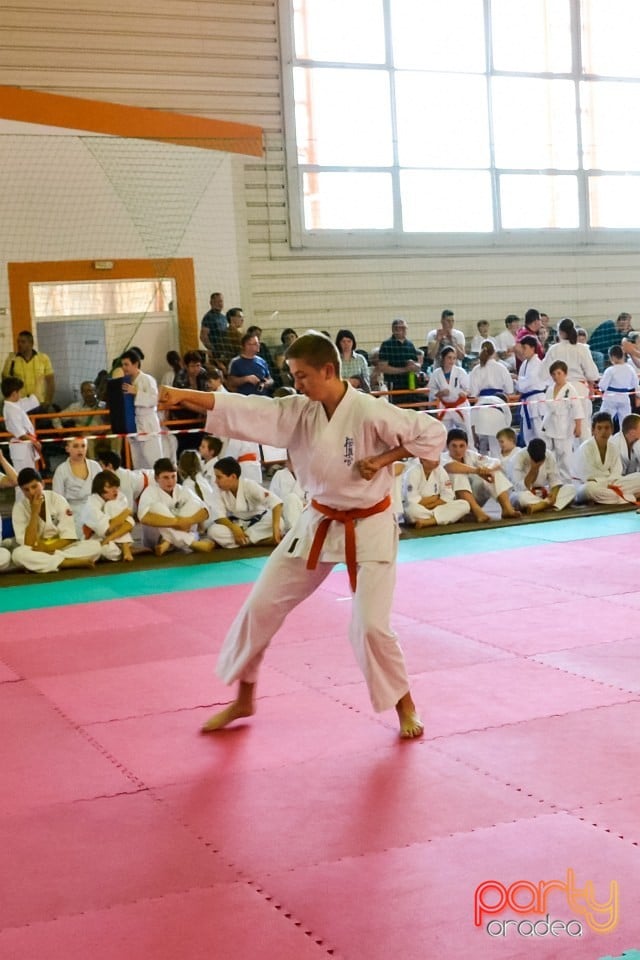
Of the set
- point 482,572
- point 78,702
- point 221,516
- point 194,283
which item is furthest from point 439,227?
point 78,702

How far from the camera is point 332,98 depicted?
15359 millimetres

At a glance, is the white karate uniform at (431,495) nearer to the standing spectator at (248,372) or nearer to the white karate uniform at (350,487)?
the standing spectator at (248,372)

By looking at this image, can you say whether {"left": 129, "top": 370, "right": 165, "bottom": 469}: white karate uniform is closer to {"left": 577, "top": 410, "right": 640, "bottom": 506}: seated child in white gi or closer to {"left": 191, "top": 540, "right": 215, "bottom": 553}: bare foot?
{"left": 191, "top": 540, "right": 215, "bottom": 553}: bare foot

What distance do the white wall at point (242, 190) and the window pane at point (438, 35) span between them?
68.9 inches

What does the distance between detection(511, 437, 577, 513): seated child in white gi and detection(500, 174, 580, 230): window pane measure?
6.43 m

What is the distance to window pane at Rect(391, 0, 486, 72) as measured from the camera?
1558cm

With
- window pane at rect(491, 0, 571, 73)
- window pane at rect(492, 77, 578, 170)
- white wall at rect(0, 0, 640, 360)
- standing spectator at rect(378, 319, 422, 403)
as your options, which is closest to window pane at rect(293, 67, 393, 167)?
white wall at rect(0, 0, 640, 360)

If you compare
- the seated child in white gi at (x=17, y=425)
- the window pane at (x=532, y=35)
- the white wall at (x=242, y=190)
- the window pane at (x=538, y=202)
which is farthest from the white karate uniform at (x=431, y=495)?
the window pane at (x=532, y=35)

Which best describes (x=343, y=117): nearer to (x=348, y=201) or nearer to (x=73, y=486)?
(x=348, y=201)

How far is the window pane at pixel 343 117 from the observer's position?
1523 centimetres

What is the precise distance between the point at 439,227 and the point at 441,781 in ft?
42.9

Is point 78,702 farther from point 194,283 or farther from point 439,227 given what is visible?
point 439,227

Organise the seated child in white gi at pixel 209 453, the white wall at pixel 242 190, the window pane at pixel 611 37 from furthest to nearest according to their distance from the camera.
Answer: the window pane at pixel 611 37 → the white wall at pixel 242 190 → the seated child in white gi at pixel 209 453

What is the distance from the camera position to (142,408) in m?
11.4
